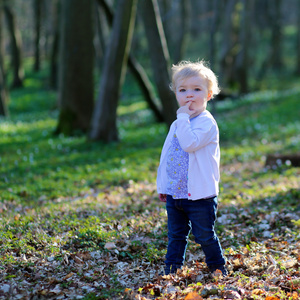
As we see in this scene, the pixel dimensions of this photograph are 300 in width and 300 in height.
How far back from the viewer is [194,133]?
3.45 metres

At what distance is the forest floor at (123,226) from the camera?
3654mm

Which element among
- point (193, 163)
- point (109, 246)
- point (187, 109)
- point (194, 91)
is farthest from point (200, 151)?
point (109, 246)

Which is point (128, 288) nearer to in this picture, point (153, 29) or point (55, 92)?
point (153, 29)

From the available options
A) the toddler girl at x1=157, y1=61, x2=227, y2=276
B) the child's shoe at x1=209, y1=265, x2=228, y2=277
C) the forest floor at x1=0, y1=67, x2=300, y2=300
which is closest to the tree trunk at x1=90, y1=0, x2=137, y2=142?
the forest floor at x1=0, y1=67, x2=300, y2=300

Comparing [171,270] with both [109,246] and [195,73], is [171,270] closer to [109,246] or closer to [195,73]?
[109,246]

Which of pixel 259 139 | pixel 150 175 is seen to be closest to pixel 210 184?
pixel 150 175

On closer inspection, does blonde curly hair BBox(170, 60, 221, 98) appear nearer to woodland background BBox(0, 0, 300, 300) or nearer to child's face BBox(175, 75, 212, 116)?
child's face BBox(175, 75, 212, 116)

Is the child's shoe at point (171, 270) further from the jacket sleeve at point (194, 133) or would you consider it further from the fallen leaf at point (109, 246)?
the jacket sleeve at point (194, 133)

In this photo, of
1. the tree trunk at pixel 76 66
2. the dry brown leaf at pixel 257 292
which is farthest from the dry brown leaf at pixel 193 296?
the tree trunk at pixel 76 66

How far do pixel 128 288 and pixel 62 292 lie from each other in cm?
59

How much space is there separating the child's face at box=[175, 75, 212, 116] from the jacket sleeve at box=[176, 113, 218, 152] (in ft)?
0.53

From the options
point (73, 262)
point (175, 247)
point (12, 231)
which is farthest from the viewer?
point (12, 231)

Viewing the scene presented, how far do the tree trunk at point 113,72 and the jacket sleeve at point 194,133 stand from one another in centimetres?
753

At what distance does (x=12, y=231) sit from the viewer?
4723 millimetres
